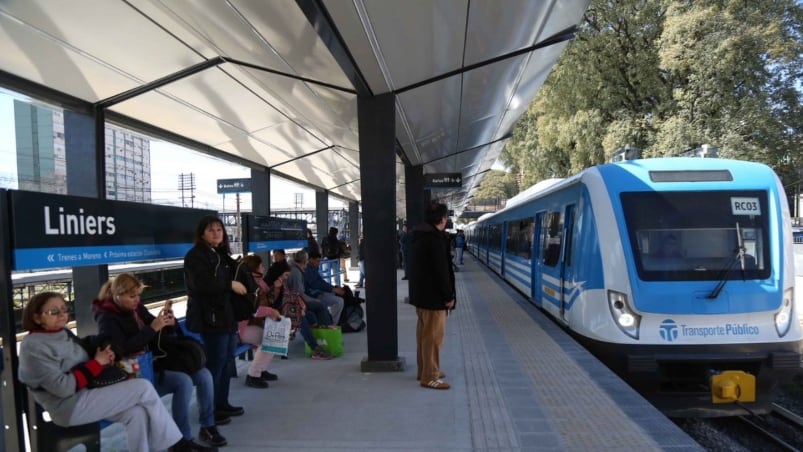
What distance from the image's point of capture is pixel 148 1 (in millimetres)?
3867

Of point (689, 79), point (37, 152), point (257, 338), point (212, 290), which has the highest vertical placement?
point (689, 79)

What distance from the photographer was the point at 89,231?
3.65 m

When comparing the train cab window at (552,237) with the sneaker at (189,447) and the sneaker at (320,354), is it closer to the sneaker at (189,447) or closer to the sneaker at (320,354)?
the sneaker at (320,354)

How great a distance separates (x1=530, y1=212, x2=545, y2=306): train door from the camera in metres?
9.43

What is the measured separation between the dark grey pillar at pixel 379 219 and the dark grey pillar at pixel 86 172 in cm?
265

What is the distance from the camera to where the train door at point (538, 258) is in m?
9.43

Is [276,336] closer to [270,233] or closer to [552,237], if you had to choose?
[270,233]

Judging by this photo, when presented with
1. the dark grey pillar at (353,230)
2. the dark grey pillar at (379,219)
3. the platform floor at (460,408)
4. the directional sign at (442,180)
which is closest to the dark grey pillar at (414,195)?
the directional sign at (442,180)

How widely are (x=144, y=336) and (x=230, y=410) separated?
138cm

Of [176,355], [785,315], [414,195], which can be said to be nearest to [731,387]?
[785,315]

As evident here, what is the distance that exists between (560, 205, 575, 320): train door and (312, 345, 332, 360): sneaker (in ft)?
10.2

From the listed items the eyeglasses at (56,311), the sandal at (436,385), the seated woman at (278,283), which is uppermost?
the eyeglasses at (56,311)

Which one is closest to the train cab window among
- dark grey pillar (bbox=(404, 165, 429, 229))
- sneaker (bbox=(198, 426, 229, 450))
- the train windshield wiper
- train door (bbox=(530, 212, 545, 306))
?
train door (bbox=(530, 212, 545, 306))

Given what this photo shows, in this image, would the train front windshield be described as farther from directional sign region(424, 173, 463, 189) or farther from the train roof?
directional sign region(424, 173, 463, 189)
